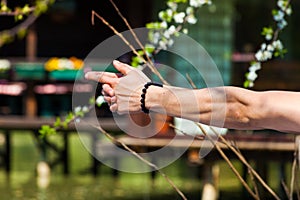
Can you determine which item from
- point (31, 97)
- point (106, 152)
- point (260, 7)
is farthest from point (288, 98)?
point (260, 7)

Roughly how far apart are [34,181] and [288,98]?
9.43 m

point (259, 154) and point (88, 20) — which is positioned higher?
point (88, 20)

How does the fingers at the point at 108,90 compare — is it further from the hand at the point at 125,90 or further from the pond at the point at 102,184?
the pond at the point at 102,184

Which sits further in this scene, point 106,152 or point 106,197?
point 106,152

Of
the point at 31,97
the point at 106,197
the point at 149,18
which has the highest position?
the point at 149,18

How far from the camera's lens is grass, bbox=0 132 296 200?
10.5m

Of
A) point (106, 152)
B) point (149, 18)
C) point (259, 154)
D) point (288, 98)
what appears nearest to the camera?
point (288, 98)

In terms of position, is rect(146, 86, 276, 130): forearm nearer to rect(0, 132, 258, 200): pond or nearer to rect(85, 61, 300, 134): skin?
rect(85, 61, 300, 134): skin

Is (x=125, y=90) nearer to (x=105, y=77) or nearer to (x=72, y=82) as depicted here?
(x=105, y=77)

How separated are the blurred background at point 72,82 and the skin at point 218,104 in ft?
21.9

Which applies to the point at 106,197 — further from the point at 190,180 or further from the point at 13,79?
the point at 13,79

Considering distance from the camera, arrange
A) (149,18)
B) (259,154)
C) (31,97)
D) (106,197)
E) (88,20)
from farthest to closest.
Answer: (88,20)
(149,18)
(31,97)
(106,197)
(259,154)

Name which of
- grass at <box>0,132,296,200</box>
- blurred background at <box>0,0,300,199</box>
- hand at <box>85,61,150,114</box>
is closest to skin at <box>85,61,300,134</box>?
hand at <box>85,61,150,114</box>

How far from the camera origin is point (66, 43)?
19828 mm
